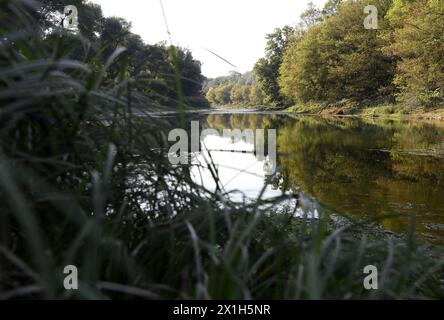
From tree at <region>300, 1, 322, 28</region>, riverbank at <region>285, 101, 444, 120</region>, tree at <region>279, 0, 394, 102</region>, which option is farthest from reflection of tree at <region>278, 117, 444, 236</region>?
tree at <region>300, 1, 322, 28</region>

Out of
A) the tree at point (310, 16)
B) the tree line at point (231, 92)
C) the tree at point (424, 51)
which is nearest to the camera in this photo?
the tree at point (424, 51)

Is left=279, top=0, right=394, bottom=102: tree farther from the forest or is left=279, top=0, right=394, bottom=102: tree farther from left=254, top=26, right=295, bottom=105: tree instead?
left=254, top=26, right=295, bottom=105: tree

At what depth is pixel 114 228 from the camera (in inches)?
42.8

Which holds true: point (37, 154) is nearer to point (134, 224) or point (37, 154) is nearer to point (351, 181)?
point (134, 224)

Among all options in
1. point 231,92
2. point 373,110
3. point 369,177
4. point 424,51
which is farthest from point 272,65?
point 369,177

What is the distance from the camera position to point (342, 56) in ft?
120

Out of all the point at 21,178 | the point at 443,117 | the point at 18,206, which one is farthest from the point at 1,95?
the point at 443,117

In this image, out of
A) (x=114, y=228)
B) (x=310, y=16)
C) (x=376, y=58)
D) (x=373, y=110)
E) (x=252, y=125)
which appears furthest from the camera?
(x=310, y=16)

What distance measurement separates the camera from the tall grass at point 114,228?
89 cm

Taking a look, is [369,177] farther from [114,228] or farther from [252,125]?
[252,125]

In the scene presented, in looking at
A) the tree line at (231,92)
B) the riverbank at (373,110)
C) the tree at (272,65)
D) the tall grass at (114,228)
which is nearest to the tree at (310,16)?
the tree at (272,65)

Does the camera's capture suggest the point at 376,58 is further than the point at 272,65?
No

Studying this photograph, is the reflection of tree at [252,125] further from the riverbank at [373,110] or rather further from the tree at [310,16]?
the tree at [310,16]

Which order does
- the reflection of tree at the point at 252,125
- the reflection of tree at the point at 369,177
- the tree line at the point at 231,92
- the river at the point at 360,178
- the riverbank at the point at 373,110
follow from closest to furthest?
the river at the point at 360,178
the reflection of tree at the point at 369,177
the reflection of tree at the point at 252,125
the riverbank at the point at 373,110
the tree line at the point at 231,92
